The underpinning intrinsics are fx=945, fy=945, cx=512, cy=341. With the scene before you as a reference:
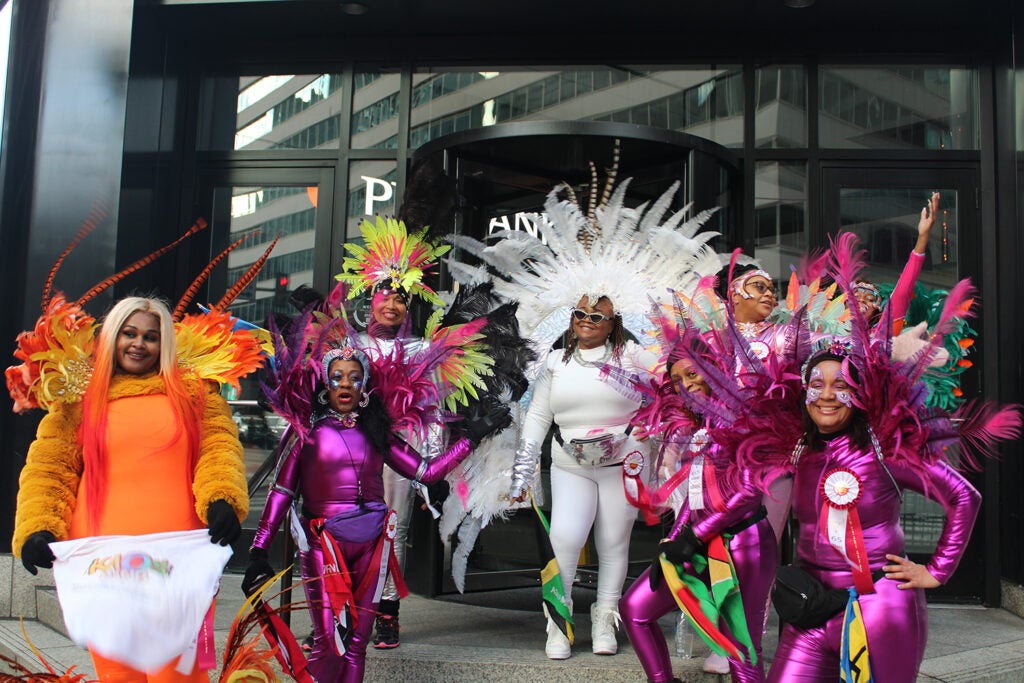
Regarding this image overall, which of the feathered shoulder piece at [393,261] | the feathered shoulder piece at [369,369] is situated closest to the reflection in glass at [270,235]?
the feathered shoulder piece at [393,261]

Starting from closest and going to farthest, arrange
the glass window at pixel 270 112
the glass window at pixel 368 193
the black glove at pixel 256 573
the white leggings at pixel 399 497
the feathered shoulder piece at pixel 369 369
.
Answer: the black glove at pixel 256 573
the feathered shoulder piece at pixel 369 369
the white leggings at pixel 399 497
the glass window at pixel 368 193
the glass window at pixel 270 112

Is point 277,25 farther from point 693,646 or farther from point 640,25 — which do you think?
point 693,646

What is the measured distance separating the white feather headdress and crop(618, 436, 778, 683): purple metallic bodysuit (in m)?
1.28

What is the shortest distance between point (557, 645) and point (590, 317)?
1508mm

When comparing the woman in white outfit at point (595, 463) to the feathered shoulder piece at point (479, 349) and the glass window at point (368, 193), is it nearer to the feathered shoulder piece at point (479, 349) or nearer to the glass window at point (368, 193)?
the feathered shoulder piece at point (479, 349)

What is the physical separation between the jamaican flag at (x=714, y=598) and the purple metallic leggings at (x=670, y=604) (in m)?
0.08

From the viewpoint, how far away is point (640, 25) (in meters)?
6.29

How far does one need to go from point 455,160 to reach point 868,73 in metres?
2.89

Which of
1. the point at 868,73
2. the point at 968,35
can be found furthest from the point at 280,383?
the point at 968,35

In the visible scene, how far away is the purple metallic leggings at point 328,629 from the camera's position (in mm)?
3621

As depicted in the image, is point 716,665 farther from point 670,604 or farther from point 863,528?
point 863,528

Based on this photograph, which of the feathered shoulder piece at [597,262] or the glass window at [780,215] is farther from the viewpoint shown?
the glass window at [780,215]

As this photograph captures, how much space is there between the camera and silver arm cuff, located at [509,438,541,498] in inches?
173

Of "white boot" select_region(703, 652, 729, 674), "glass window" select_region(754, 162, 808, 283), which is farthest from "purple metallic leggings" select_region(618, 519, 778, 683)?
"glass window" select_region(754, 162, 808, 283)
